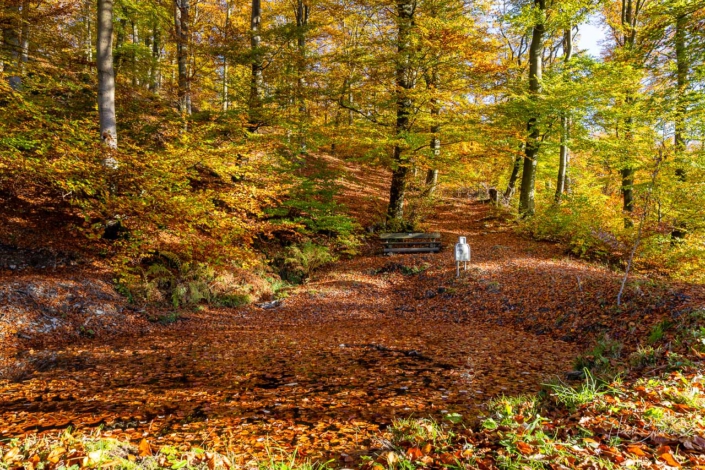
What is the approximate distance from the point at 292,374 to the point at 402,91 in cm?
1026

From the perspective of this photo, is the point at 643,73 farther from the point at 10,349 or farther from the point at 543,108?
the point at 10,349

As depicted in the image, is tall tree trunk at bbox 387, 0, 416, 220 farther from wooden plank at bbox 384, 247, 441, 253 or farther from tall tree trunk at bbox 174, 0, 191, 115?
tall tree trunk at bbox 174, 0, 191, 115

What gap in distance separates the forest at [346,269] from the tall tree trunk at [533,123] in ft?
0.43

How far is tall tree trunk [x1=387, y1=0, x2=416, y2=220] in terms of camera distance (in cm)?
1230

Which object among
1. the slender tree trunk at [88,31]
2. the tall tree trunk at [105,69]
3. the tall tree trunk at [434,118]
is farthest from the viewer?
the slender tree trunk at [88,31]

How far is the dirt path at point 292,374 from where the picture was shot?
3.35 m

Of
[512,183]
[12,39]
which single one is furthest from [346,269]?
[12,39]

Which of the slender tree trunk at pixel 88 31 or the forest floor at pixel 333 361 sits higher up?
the slender tree trunk at pixel 88 31

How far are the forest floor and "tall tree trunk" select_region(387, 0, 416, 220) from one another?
5.10 metres

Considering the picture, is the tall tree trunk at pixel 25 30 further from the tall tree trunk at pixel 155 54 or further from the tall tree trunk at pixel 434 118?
the tall tree trunk at pixel 434 118

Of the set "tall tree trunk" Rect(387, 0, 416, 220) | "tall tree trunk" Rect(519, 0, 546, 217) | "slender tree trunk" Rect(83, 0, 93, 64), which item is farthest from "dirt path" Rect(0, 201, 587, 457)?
"slender tree trunk" Rect(83, 0, 93, 64)

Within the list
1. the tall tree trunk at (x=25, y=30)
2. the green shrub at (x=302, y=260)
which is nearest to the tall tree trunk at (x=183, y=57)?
the tall tree trunk at (x=25, y=30)

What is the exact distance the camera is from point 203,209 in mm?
7715

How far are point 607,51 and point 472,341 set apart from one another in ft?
81.8
